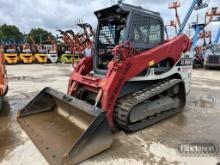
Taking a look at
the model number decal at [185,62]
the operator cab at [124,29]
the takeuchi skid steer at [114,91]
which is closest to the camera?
the takeuchi skid steer at [114,91]

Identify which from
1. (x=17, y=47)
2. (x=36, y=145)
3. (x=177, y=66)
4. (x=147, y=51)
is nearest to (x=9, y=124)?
(x=36, y=145)

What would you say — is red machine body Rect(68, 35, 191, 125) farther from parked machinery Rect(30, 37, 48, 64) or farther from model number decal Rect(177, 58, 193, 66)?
parked machinery Rect(30, 37, 48, 64)

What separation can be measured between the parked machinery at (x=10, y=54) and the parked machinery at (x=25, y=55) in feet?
1.45

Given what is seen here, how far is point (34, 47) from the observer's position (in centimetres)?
2095

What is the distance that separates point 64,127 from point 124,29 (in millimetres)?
2018

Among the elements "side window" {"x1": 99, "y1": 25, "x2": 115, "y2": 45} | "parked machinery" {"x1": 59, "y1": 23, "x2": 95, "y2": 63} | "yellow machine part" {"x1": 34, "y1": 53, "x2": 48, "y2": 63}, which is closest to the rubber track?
"side window" {"x1": 99, "y1": 25, "x2": 115, "y2": 45}

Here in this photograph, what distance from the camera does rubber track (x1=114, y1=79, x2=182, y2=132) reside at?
12.0 feet

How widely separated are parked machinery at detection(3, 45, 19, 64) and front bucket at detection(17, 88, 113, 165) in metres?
15.7

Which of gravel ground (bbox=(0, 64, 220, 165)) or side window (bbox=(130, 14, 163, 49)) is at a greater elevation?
side window (bbox=(130, 14, 163, 49))

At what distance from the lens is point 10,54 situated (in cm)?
1847

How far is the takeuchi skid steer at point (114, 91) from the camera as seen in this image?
121 inches

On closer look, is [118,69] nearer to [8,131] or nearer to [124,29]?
[124,29]

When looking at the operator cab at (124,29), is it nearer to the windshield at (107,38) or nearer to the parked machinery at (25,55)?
the windshield at (107,38)

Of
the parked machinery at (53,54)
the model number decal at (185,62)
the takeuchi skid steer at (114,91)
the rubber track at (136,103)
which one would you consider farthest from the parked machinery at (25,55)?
the rubber track at (136,103)
